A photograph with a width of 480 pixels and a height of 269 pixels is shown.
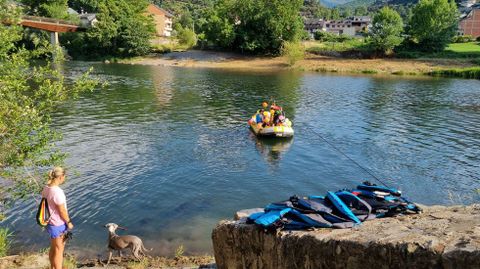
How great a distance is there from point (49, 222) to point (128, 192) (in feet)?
26.0

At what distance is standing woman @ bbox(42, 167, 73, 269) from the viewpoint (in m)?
Answer: 7.33

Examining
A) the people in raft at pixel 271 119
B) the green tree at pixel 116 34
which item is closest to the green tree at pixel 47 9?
the green tree at pixel 116 34

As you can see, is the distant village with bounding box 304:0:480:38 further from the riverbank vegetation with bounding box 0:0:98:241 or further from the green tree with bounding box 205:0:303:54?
the riverbank vegetation with bounding box 0:0:98:241

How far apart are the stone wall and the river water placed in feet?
15.7

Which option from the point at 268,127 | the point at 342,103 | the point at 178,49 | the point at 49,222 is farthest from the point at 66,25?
the point at 49,222

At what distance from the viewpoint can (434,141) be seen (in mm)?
23484

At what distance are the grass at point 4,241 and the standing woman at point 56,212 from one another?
11.8 ft

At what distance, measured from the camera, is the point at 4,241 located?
11023 millimetres

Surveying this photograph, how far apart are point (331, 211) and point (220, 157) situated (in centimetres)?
1371

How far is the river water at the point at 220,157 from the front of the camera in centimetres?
1341

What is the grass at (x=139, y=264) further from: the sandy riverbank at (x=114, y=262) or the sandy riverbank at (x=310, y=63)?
the sandy riverbank at (x=310, y=63)

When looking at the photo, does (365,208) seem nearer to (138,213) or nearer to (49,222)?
(49,222)

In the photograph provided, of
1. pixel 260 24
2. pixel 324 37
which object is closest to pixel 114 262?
pixel 260 24

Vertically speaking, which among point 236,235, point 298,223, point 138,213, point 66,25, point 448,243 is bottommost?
point 138,213
